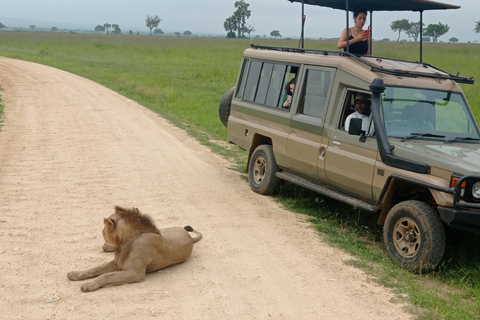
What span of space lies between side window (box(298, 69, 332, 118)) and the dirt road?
1355mm

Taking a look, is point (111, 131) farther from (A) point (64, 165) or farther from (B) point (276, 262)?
(B) point (276, 262)

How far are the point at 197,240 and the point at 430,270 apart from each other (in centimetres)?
230

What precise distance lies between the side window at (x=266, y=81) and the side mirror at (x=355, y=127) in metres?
1.80

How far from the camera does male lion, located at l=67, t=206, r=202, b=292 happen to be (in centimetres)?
492

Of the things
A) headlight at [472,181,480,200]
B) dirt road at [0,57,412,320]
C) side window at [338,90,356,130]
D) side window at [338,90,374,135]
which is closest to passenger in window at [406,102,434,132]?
side window at [338,90,374,135]

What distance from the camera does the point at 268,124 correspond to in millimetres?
8195

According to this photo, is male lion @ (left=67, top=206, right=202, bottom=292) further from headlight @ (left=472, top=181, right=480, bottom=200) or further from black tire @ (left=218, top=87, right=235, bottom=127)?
black tire @ (left=218, top=87, right=235, bottom=127)

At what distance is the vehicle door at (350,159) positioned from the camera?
6195 mm

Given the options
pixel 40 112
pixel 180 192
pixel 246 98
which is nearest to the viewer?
pixel 180 192

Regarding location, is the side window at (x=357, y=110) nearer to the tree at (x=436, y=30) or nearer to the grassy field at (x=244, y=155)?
the grassy field at (x=244, y=155)

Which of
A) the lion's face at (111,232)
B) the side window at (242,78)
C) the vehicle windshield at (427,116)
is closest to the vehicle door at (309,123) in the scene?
the vehicle windshield at (427,116)

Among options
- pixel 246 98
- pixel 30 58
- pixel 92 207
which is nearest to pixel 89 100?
pixel 246 98

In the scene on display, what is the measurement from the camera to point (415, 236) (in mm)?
5598

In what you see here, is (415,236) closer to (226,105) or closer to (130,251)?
(130,251)
